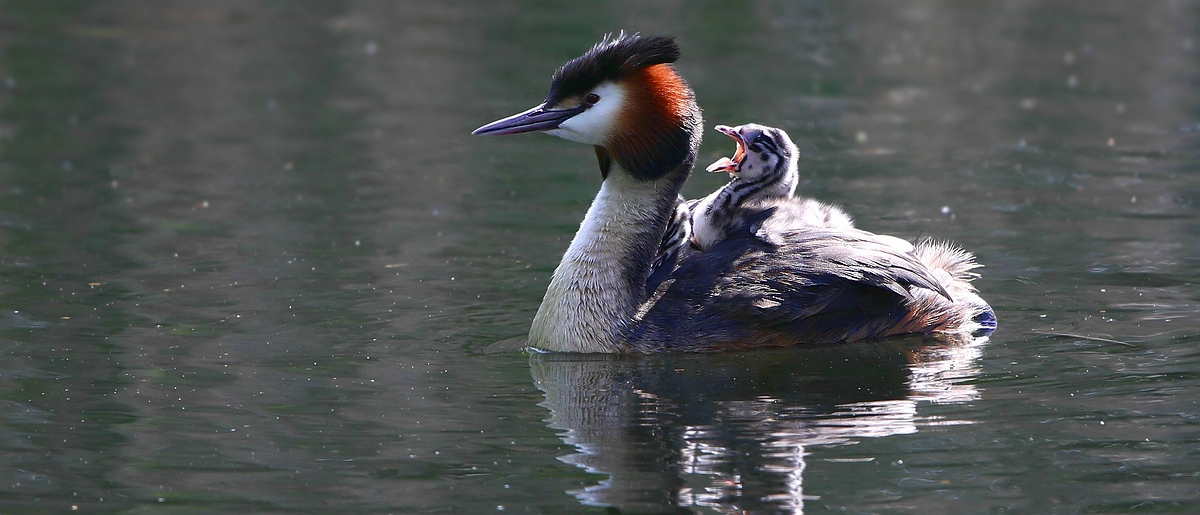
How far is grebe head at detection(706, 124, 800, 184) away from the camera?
286 inches

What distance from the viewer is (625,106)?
22.9 feet

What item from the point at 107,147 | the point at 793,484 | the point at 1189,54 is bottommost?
the point at 793,484

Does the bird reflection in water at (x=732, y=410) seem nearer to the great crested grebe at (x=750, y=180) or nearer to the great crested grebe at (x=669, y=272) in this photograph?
the great crested grebe at (x=669, y=272)

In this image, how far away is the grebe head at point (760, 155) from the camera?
286 inches

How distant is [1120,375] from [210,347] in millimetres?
3987

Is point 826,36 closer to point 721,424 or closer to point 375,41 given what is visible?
point 375,41

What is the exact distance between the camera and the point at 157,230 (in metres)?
9.33

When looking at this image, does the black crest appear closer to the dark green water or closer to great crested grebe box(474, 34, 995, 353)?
great crested grebe box(474, 34, 995, 353)

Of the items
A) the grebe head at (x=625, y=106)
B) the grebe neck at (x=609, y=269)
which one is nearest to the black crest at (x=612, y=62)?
the grebe head at (x=625, y=106)

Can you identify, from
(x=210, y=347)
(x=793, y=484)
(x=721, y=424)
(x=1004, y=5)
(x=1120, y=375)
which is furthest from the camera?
(x=1004, y=5)

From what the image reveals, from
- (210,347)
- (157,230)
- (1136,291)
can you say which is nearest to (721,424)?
(210,347)

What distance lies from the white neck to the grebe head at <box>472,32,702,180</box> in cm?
17

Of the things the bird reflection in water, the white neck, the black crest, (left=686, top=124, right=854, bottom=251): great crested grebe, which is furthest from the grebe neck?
the black crest

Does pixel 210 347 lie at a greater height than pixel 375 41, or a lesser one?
lesser
